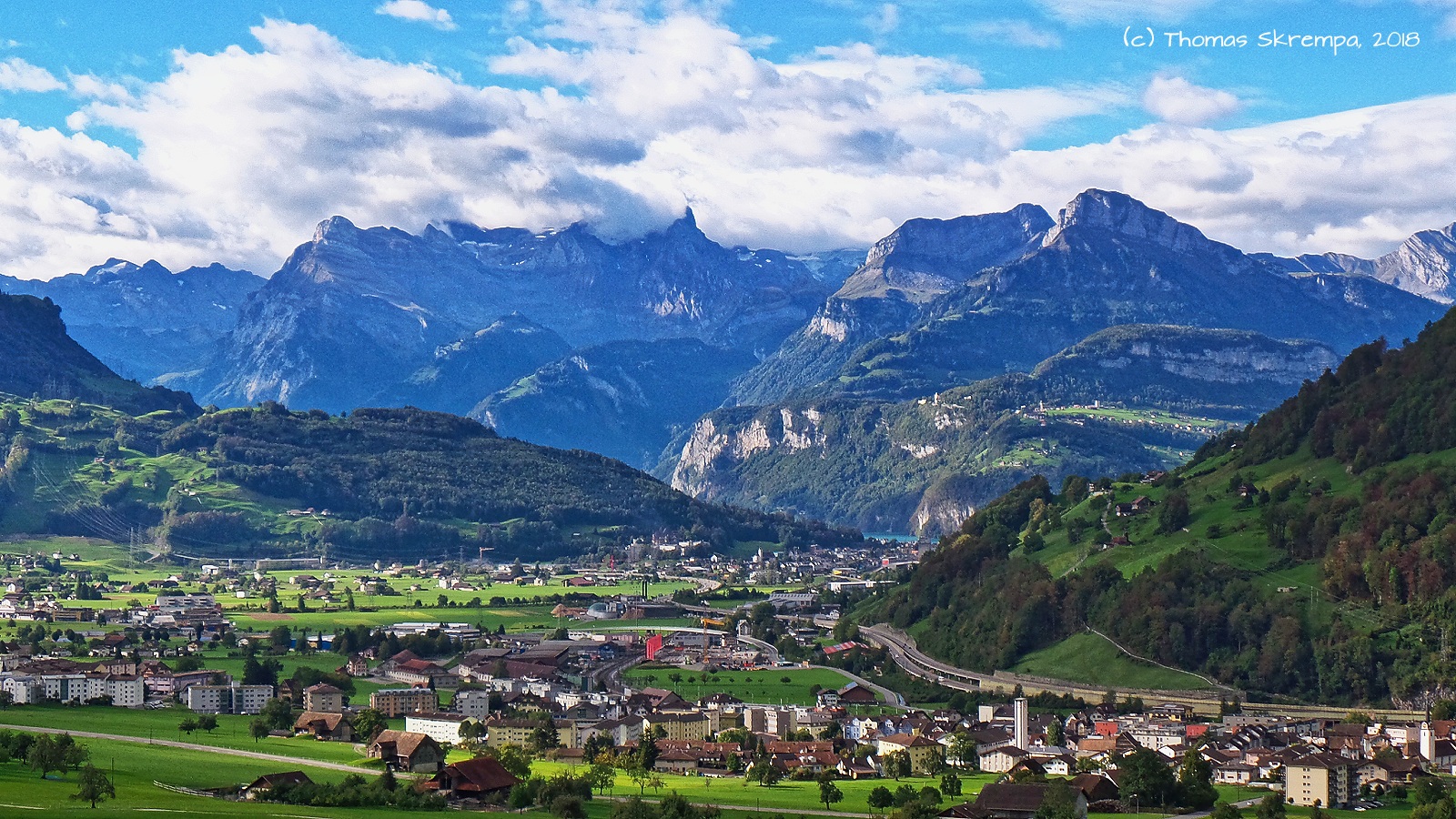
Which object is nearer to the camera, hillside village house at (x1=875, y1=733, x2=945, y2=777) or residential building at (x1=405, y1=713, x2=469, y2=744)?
hillside village house at (x1=875, y1=733, x2=945, y2=777)

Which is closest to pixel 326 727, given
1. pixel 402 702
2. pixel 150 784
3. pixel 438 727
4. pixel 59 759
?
pixel 438 727

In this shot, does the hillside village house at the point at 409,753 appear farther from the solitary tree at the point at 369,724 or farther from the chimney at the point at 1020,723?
the chimney at the point at 1020,723

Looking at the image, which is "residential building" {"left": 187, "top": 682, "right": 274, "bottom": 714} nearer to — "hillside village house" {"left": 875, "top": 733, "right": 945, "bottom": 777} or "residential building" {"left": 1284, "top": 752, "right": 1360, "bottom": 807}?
"hillside village house" {"left": 875, "top": 733, "right": 945, "bottom": 777}

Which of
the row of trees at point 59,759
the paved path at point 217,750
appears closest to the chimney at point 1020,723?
the paved path at point 217,750

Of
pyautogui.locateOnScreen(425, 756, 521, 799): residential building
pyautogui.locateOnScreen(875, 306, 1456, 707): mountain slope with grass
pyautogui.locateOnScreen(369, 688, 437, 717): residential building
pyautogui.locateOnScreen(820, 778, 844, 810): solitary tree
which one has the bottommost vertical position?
pyautogui.locateOnScreen(820, 778, 844, 810): solitary tree

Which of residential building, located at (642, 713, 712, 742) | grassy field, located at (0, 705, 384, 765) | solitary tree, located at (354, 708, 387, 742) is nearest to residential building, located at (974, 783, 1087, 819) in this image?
residential building, located at (642, 713, 712, 742)

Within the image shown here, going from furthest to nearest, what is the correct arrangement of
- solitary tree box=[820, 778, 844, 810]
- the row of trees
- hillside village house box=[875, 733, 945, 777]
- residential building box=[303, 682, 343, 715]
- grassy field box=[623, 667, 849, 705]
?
1. grassy field box=[623, 667, 849, 705]
2. residential building box=[303, 682, 343, 715]
3. hillside village house box=[875, 733, 945, 777]
4. solitary tree box=[820, 778, 844, 810]
5. the row of trees
